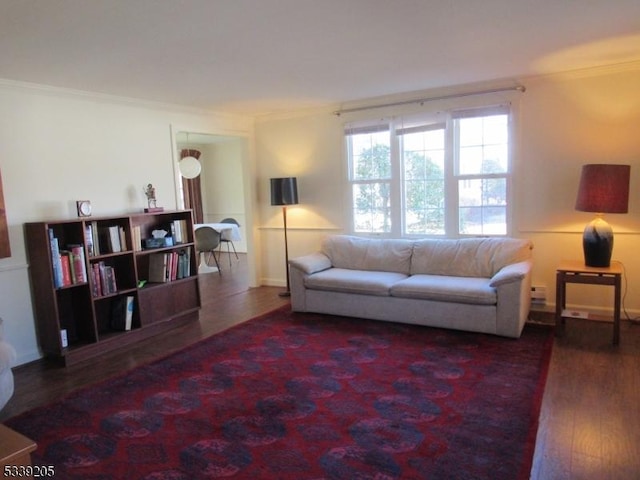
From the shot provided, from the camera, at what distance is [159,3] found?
232 cm

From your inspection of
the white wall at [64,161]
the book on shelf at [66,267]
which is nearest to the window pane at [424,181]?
the white wall at [64,161]

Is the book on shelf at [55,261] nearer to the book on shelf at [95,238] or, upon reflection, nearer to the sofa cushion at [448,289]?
the book on shelf at [95,238]

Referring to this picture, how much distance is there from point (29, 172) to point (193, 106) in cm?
190

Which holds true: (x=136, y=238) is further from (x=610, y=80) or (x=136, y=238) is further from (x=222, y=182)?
(x=222, y=182)

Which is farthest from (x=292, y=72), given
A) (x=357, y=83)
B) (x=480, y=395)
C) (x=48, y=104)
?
(x=480, y=395)

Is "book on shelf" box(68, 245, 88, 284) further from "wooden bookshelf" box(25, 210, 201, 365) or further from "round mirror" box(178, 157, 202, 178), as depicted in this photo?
"round mirror" box(178, 157, 202, 178)

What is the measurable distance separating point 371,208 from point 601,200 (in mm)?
2388

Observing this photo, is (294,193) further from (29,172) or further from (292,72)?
(29,172)

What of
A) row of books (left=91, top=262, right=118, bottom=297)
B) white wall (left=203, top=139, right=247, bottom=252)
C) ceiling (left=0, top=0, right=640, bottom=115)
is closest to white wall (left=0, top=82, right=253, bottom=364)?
ceiling (left=0, top=0, right=640, bottom=115)

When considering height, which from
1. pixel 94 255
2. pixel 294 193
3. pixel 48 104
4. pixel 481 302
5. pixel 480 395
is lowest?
pixel 480 395

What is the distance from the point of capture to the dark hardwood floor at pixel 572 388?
2.13 m

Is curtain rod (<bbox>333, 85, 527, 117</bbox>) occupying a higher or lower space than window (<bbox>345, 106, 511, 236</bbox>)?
higher

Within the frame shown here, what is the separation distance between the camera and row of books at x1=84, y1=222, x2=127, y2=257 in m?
3.88

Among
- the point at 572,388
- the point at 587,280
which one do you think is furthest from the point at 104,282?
the point at 587,280
